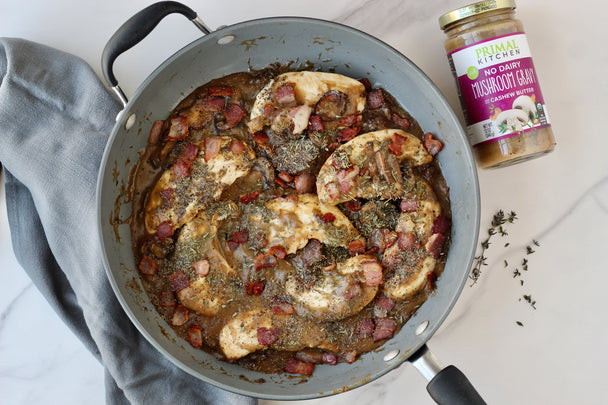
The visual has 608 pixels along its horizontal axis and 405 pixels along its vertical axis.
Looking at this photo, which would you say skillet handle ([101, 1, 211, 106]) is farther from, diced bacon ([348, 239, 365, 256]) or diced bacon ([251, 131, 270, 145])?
diced bacon ([348, 239, 365, 256])

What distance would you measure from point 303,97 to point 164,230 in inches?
37.1

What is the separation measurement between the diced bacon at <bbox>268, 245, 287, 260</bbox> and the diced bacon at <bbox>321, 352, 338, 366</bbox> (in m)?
0.55

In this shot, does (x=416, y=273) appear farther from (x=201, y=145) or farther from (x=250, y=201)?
(x=201, y=145)

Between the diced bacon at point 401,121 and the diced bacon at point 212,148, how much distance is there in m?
0.89

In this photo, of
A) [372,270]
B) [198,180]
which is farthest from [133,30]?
[372,270]

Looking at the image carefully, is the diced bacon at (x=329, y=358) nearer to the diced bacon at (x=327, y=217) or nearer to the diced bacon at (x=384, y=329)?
the diced bacon at (x=384, y=329)

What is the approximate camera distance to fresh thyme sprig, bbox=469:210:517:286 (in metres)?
2.73

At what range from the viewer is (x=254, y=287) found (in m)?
2.55

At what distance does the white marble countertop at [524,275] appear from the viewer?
2.75 metres

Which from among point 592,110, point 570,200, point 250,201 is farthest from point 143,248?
point 592,110

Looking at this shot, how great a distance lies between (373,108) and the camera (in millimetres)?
2625

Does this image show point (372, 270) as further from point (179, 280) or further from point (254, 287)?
point (179, 280)

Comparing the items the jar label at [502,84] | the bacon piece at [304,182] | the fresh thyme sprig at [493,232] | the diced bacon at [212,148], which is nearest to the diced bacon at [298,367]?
the bacon piece at [304,182]

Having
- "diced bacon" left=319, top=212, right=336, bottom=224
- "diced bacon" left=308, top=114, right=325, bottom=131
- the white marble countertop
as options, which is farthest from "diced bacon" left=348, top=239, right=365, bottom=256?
the white marble countertop
